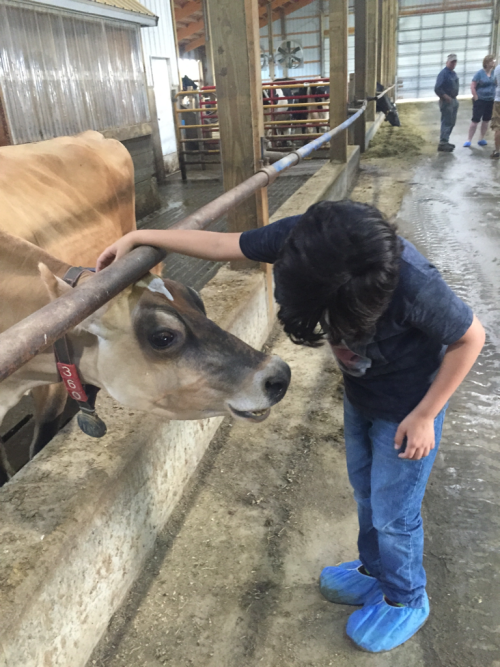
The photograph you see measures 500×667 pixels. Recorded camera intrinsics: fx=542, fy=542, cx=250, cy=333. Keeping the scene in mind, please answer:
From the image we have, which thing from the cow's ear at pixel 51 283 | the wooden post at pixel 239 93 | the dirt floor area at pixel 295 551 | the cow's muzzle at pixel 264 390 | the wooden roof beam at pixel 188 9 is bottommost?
the dirt floor area at pixel 295 551

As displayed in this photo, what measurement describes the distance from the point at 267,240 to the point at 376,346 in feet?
1.28

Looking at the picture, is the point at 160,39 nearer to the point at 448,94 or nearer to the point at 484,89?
the point at 448,94

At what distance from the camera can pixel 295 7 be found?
1056 inches

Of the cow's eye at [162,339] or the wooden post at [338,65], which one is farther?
the wooden post at [338,65]

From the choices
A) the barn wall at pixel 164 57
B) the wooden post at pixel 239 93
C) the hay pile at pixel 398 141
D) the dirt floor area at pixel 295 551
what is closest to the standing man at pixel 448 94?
the hay pile at pixel 398 141

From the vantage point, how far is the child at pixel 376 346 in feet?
3.37

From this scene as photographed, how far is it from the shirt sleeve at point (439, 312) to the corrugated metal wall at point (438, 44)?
2879 cm

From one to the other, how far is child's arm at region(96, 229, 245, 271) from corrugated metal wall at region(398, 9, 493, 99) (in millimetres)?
28612

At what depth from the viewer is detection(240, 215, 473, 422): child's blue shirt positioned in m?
1.16

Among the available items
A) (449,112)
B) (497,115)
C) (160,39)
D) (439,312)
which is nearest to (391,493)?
(439,312)

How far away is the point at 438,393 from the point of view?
48.9 inches

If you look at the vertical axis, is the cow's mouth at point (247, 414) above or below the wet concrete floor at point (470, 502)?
above

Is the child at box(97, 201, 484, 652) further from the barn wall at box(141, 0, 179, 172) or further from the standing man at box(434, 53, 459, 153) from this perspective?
the standing man at box(434, 53, 459, 153)

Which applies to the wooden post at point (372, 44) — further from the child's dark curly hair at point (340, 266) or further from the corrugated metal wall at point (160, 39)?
the child's dark curly hair at point (340, 266)
